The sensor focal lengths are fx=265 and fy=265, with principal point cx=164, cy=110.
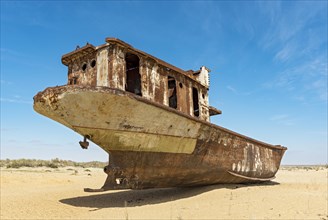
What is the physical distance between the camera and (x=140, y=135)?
5.88 metres

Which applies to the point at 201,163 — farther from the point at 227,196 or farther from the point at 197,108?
the point at 197,108

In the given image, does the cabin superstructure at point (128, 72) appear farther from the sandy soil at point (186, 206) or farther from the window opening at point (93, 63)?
the sandy soil at point (186, 206)

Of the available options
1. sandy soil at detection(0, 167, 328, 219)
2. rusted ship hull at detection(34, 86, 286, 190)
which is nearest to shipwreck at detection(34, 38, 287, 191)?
rusted ship hull at detection(34, 86, 286, 190)

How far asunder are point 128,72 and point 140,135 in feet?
10.0

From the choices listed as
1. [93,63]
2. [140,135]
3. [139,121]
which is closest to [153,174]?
[140,135]

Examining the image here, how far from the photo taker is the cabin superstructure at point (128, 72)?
20.6 ft

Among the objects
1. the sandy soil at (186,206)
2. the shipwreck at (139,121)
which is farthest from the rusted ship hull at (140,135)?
the sandy soil at (186,206)

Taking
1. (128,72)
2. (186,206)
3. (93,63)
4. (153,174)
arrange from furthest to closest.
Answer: (128,72) < (93,63) < (153,174) < (186,206)

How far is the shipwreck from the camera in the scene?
5.33 metres

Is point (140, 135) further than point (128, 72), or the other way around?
point (128, 72)

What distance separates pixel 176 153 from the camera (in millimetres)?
6508

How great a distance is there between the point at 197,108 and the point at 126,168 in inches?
170

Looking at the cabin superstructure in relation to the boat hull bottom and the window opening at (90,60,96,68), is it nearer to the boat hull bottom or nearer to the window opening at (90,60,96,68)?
the window opening at (90,60,96,68)

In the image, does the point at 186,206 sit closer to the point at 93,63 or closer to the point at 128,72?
the point at 93,63
